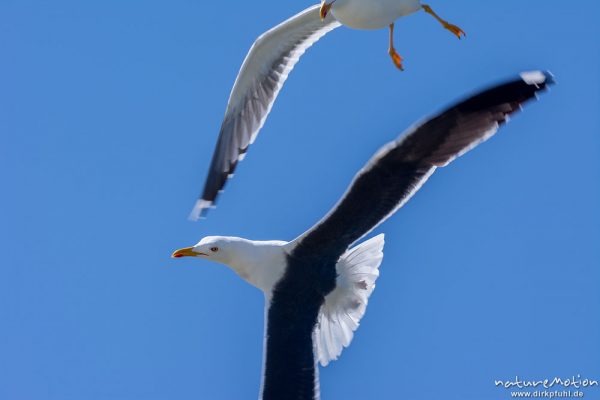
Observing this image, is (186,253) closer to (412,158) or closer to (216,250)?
(216,250)

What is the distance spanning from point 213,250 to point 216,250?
0.02m

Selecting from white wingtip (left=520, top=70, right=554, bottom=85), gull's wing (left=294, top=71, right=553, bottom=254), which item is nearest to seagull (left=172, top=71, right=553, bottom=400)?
gull's wing (left=294, top=71, right=553, bottom=254)

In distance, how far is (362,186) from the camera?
6.51 m

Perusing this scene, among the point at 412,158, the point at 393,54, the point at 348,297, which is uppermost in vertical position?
the point at 393,54

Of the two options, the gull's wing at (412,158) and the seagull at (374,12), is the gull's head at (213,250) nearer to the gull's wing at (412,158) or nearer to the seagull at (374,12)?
the gull's wing at (412,158)

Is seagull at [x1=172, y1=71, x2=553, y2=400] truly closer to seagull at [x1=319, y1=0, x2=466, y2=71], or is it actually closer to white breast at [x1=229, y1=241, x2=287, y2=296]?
white breast at [x1=229, y1=241, x2=287, y2=296]

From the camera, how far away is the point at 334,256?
6902mm

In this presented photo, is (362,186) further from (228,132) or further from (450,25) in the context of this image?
(228,132)

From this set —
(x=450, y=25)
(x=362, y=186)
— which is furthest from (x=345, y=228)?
(x=450, y=25)

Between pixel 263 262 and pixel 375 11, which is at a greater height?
pixel 375 11

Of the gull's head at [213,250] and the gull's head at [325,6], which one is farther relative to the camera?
the gull's head at [325,6]

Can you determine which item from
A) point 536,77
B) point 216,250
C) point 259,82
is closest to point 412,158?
point 536,77

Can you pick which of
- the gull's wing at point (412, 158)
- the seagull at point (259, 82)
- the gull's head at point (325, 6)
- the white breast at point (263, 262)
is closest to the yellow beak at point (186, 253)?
the white breast at point (263, 262)

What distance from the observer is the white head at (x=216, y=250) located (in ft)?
23.4
